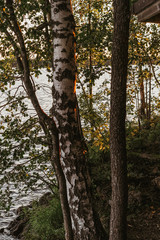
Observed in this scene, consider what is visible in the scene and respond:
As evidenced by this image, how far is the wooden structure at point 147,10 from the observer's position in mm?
3924

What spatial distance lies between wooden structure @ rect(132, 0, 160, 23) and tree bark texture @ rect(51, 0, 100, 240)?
1237mm

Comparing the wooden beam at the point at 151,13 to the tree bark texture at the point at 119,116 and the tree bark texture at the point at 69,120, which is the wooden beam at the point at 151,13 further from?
the tree bark texture at the point at 69,120

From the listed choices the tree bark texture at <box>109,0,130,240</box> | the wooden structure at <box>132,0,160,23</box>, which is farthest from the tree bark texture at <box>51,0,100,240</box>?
the wooden structure at <box>132,0,160,23</box>

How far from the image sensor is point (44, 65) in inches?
213

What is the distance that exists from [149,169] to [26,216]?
501 cm

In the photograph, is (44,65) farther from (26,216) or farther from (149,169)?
(26,216)

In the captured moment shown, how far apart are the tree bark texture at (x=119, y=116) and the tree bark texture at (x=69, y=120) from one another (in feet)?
2.11

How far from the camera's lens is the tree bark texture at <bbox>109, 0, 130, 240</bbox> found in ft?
10.4

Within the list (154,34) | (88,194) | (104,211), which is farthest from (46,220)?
(154,34)

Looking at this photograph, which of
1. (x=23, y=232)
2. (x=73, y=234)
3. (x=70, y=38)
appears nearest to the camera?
(x=70, y=38)

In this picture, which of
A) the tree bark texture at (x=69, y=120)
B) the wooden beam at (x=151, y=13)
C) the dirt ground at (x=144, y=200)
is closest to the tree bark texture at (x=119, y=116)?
the tree bark texture at (x=69, y=120)

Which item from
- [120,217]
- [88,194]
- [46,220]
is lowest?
[46,220]

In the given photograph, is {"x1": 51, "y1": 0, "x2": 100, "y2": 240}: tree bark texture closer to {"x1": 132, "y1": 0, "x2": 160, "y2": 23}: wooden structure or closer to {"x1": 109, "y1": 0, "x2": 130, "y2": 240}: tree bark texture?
{"x1": 109, "y1": 0, "x2": 130, "y2": 240}: tree bark texture

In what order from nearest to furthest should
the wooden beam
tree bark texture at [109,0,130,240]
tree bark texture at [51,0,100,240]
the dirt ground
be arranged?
tree bark texture at [109,0,130,240] → the wooden beam → tree bark texture at [51,0,100,240] → the dirt ground
